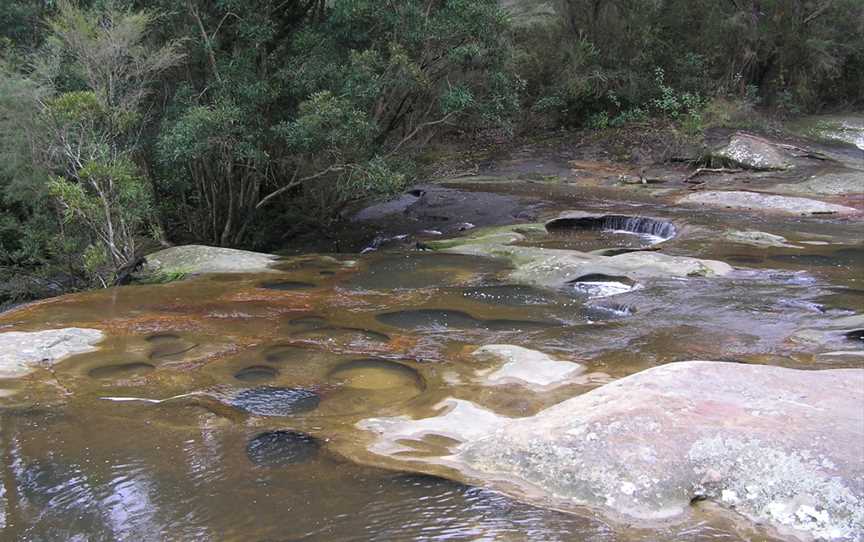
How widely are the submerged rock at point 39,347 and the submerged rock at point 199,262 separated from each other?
3815 millimetres

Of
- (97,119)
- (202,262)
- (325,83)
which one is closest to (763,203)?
(325,83)

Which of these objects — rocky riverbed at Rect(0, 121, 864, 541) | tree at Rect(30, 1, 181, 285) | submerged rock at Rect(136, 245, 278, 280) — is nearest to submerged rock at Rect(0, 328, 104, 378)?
rocky riverbed at Rect(0, 121, 864, 541)

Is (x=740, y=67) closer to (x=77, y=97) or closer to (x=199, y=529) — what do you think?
(x=77, y=97)

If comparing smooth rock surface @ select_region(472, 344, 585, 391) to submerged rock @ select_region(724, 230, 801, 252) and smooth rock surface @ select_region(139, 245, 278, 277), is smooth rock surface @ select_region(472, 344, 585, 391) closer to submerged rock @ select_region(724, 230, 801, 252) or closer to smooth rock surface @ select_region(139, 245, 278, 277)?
smooth rock surface @ select_region(139, 245, 278, 277)

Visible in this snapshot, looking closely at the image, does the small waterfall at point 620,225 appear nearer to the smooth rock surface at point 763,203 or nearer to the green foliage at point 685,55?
the smooth rock surface at point 763,203

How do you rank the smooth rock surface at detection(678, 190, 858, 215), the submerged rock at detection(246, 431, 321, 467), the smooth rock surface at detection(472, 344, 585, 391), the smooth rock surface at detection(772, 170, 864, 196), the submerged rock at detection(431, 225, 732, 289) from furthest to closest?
1. the smooth rock surface at detection(772, 170, 864, 196)
2. the smooth rock surface at detection(678, 190, 858, 215)
3. the submerged rock at detection(431, 225, 732, 289)
4. the smooth rock surface at detection(472, 344, 585, 391)
5. the submerged rock at detection(246, 431, 321, 467)

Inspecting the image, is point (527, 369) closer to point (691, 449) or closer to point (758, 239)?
point (691, 449)

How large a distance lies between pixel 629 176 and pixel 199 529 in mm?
20327

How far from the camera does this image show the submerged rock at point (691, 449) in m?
4.04

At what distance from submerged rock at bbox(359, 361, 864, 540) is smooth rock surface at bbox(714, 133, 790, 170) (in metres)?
17.5

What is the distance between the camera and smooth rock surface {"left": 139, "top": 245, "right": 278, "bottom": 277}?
39.5 feet

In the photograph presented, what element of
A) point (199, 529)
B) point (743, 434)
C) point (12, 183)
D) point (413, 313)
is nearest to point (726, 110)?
point (413, 313)

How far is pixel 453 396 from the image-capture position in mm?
6250

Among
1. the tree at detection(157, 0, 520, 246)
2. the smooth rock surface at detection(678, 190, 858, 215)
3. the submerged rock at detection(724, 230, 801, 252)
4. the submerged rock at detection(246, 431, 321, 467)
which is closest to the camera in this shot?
the submerged rock at detection(246, 431, 321, 467)
